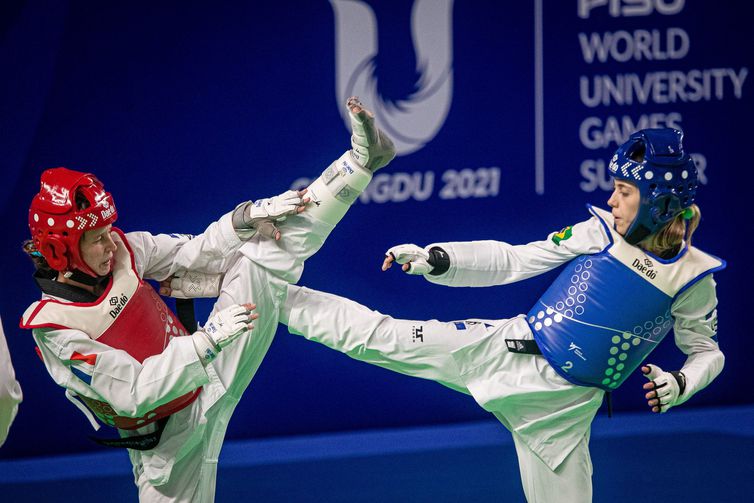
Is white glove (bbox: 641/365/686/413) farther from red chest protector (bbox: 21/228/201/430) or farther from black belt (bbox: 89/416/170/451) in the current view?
black belt (bbox: 89/416/170/451)

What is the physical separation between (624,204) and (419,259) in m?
0.80

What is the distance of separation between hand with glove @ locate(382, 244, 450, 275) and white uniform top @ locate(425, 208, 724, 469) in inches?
1.6

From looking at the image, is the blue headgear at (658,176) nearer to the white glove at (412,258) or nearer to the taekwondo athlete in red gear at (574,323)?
the taekwondo athlete in red gear at (574,323)

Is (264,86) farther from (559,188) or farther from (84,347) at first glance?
(84,347)

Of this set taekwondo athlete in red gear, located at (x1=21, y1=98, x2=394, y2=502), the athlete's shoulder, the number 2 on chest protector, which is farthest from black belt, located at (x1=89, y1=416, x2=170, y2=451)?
the number 2 on chest protector

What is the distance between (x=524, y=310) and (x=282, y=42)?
6.70 feet

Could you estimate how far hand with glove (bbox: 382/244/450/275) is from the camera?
12.8 ft

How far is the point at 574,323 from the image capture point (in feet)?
12.6

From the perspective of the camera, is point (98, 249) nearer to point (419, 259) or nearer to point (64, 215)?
point (64, 215)

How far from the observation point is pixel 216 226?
4.05 meters

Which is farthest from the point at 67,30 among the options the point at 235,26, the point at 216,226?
the point at 216,226

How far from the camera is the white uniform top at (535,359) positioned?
3.93 meters

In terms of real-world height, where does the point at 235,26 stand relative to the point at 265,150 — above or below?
above

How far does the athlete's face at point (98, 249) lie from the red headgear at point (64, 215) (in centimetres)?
3
